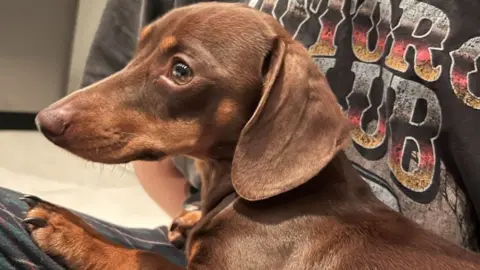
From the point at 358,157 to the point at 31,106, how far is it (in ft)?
8.99

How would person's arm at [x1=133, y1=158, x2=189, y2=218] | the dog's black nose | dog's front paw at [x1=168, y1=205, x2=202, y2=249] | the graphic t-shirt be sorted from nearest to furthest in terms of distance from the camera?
the dog's black nose, the graphic t-shirt, dog's front paw at [x1=168, y1=205, x2=202, y2=249], person's arm at [x1=133, y1=158, x2=189, y2=218]

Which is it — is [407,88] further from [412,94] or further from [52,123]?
[52,123]

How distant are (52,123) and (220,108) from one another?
0.31 metres

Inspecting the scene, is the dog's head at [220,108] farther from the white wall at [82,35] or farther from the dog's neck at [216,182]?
the white wall at [82,35]

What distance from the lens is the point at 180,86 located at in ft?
3.95

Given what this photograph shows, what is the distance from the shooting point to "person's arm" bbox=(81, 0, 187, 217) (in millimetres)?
2010

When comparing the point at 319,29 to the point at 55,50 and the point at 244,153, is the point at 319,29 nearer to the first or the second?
the point at 244,153

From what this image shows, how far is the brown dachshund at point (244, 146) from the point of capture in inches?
45.5

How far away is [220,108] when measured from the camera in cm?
122

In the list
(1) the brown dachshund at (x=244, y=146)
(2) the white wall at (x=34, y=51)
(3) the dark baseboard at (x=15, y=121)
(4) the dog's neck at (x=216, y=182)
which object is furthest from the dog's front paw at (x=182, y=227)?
(2) the white wall at (x=34, y=51)

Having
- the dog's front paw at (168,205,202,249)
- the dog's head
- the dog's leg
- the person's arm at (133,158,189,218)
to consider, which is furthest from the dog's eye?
the person's arm at (133,158,189,218)

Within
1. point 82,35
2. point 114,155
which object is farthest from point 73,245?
point 82,35

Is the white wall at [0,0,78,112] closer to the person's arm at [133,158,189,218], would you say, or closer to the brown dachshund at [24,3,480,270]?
the person's arm at [133,158,189,218]

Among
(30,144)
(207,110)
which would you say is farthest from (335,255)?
(30,144)
